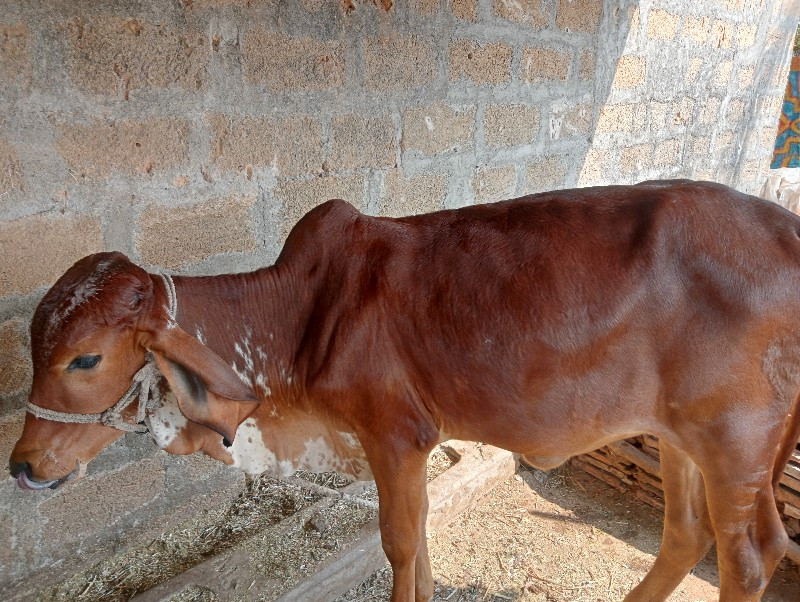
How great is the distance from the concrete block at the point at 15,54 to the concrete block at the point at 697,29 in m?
A: 4.58

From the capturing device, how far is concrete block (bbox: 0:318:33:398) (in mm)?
2312

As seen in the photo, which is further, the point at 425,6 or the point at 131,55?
the point at 425,6

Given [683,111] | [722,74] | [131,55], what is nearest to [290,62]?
[131,55]

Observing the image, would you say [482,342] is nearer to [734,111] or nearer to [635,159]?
[635,159]

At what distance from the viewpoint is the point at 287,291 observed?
2100mm

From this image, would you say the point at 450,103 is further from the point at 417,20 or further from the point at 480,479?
the point at 480,479

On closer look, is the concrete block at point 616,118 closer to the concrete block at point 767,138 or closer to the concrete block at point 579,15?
the concrete block at point 579,15

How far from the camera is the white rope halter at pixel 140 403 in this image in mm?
1791

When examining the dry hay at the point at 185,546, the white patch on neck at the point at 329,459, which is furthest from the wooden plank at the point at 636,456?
the white patch on neck at the point at 329,459

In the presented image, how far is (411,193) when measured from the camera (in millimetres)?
3584

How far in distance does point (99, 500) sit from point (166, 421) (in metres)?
1.00

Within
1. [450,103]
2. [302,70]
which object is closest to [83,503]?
[302,70]

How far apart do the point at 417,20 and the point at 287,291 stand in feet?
6.21

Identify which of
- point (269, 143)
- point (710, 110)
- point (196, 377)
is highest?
point (269, 143)
